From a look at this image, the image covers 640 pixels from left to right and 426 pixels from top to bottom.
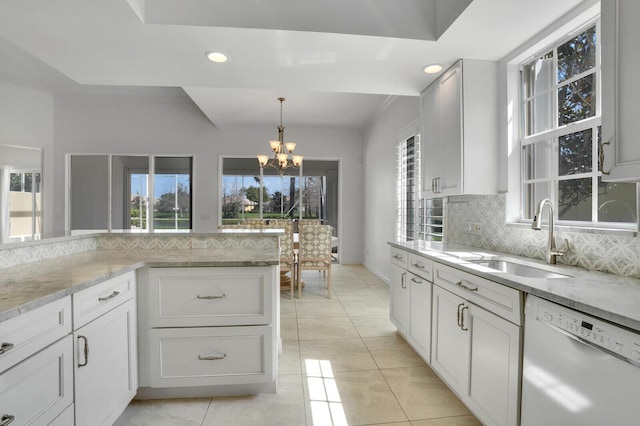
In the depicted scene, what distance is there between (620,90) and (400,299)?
78.4 inches

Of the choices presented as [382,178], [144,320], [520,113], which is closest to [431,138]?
[520,113]

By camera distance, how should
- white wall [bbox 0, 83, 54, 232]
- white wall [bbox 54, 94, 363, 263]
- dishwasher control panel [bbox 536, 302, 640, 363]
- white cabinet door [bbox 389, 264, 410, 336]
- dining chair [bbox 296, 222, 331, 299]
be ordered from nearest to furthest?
dishwasher control panel [bbox 536, 302, 640, 363] → white cabinet door [bbox 389, 264, 410, 336] → dining chair [bbox 296, 222, 331, 299] → white wall [bbox 0, 83, 54, 232] → white wall [bbox 54, 94, 363, 263]

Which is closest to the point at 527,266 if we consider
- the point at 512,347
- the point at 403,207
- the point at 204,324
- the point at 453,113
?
the point at 512,347

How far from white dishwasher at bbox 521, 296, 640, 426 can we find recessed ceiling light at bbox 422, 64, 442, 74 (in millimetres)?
1919

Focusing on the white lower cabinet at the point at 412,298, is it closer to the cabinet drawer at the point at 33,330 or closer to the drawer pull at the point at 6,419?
the cabinet drawer at the point at 33,330

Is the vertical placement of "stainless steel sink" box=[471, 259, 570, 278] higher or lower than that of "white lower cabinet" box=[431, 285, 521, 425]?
higher

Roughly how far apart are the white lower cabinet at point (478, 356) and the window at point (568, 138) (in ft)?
2.84

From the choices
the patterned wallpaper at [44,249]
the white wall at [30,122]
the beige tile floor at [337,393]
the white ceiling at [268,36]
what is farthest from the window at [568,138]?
the white wall at [30,122]

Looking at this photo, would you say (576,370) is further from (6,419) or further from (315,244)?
(315,244)

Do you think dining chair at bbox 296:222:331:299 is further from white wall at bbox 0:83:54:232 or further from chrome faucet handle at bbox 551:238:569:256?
white wall at bbox 0:83:54:232

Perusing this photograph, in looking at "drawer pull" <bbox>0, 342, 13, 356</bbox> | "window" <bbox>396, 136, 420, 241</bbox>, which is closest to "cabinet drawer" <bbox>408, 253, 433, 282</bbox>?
"window" <bbox>396, 136, 420, 241</bbox>

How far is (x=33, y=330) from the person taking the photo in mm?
1115

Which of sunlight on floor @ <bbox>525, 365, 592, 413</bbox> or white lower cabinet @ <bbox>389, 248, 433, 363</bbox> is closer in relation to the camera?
sunlight on floor @ <bbox>525, 365, 592, 413</bbox>

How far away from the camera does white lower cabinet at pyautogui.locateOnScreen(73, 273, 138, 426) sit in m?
1.38
